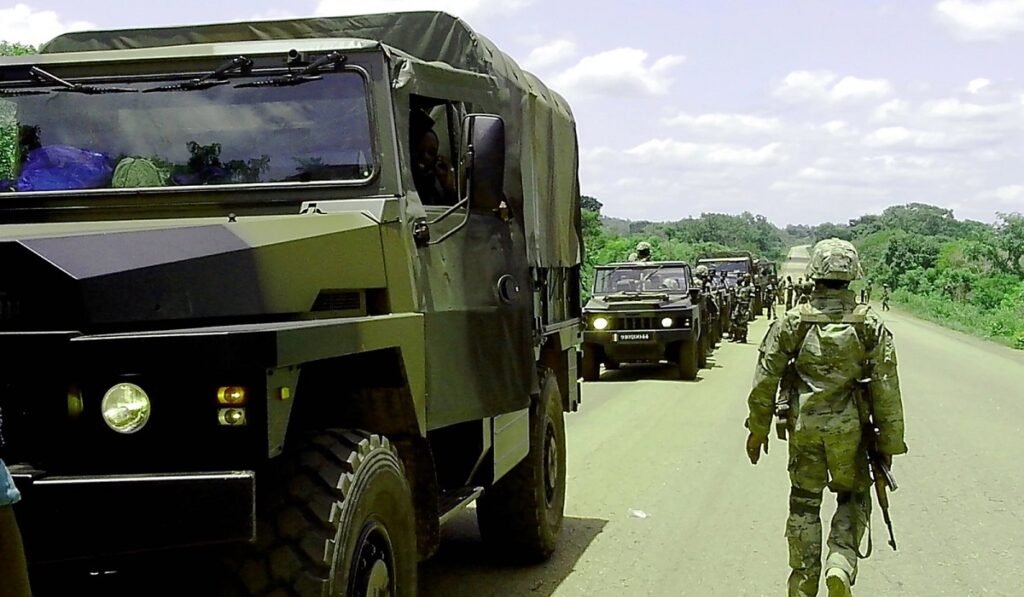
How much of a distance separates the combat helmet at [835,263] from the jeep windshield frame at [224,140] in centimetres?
208

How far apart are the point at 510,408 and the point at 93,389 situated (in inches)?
96.4

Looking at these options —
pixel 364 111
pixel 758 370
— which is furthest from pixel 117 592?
pixel 758 370

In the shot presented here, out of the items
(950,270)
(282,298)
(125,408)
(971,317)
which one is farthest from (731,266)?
(125,408)

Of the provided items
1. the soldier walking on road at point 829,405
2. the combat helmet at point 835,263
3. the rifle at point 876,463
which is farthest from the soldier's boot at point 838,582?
the combat helmet at point 835,263

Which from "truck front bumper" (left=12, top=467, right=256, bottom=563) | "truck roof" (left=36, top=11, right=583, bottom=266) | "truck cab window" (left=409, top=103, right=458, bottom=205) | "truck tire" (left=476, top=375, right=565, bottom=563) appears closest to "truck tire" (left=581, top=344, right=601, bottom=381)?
"truck roof" (left=36, top=11, right=583, bottom=266)

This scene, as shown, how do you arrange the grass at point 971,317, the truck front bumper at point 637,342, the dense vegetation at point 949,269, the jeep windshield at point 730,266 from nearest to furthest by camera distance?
the truck front bumper at point 637,342 < the grass at point 971,317 < the jeep windshield at point 730,266 < the dense vegetation at point 949,269

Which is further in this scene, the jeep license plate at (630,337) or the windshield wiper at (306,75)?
the jeep license plate at (630,337)

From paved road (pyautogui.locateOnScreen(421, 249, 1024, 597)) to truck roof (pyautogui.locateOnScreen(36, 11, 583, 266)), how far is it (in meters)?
1.70

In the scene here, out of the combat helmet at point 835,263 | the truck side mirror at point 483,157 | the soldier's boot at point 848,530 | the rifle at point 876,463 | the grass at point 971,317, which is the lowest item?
the grass at point 971,317

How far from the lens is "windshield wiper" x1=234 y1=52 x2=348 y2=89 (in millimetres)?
4480

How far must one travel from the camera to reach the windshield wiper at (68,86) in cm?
462

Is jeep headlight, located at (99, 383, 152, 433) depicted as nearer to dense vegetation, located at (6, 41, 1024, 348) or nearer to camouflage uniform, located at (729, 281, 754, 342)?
dense vegetation, located at (6, 41, 1024, 348)

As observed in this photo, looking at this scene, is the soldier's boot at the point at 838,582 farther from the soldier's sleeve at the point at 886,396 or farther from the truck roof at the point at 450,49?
the truck roof at the point at 450,49

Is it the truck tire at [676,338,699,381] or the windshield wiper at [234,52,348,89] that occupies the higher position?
the windshield wiper at [234,52,348,89]
